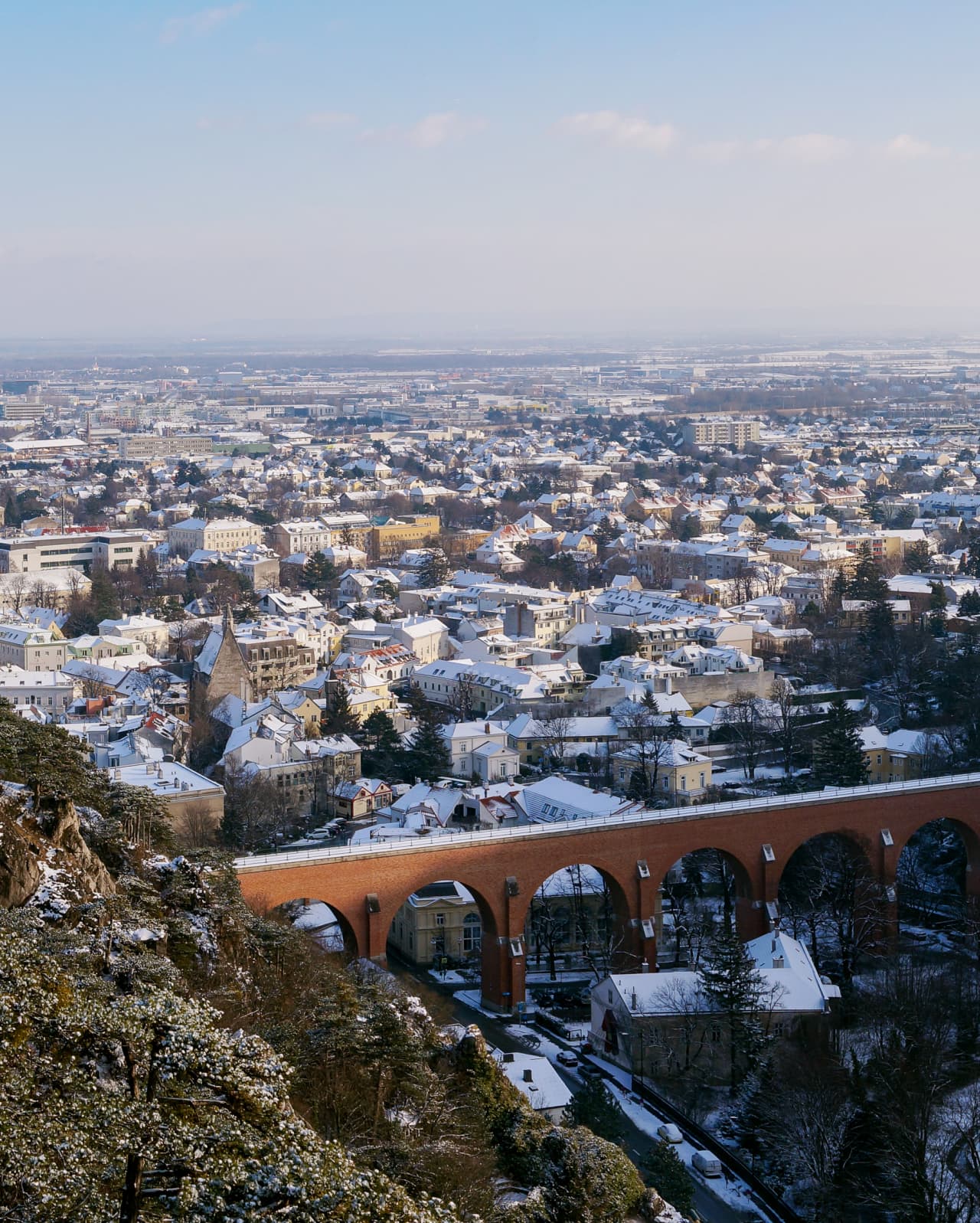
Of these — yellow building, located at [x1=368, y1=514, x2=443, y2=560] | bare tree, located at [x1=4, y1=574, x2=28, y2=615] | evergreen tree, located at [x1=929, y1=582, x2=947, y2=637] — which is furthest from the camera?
yellow building, located at [x1=368, y1=514, x2=443, y2=560]

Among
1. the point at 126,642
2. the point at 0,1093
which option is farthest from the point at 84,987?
the point at 126,642

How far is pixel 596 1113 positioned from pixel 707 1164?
5.37ft

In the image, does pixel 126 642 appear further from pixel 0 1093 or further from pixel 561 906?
pixel 0 1093

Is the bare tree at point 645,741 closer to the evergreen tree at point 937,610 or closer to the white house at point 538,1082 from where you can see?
the evergreen tree at point 937,610

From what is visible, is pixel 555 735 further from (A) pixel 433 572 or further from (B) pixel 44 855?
(A) pixel 433 572

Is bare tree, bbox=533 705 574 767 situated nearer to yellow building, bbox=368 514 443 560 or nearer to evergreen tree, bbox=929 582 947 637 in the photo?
evergreen tree, bbox=929 582 947 637

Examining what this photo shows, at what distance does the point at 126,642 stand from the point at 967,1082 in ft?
101

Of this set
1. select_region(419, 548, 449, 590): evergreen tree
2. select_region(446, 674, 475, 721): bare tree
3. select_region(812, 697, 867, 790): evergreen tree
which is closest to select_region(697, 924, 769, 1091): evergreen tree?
select_region(812, 697, 867, 790): evergreen tree

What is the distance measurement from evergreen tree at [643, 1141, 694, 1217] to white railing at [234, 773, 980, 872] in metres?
7.64

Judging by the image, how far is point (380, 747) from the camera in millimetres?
38656

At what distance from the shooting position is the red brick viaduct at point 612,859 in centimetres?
2491

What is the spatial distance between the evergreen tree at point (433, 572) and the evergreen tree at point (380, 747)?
70.6 feet

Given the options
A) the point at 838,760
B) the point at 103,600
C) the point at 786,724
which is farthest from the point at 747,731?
the point at 103,600

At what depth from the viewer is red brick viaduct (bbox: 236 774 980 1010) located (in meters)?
24.9
